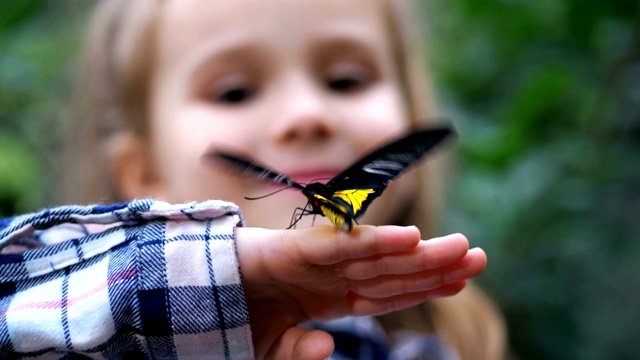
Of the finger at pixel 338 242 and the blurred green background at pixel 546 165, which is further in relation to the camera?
the blurred green background at pixel 546 165

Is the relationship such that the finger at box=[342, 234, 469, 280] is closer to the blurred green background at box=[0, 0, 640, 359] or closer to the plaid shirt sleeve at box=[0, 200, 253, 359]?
the plaid shirt sleeve at box=[0, 200, 253, 359]

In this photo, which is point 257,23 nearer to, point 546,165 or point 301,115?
point 301,115

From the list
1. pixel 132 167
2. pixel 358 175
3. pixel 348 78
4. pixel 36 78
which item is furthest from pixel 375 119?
pixel 36 78

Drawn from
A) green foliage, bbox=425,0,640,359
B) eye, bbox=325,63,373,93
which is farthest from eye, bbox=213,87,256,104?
green foliage, bbox=425,0,640,359

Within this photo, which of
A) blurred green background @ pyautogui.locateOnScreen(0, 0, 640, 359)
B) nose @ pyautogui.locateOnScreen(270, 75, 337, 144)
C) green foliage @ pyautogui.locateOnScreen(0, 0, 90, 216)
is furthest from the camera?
green foliage @ pyautogui.locateOnScreen(0, 0, 90, 216)

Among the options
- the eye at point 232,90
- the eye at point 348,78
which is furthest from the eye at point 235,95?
the eye at point 348,78

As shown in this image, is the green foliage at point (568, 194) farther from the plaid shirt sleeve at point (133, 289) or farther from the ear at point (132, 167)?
the plaid shirt sleeve at point (133, 289)

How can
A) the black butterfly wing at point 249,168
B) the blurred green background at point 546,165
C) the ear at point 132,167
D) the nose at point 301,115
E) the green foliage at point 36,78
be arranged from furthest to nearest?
the green foliage at point 36,78 < the blurred green background at point 546,165 < the ear at point 132,167 < the nose at point 301,115 < the black butterfly wing at point 249,168
